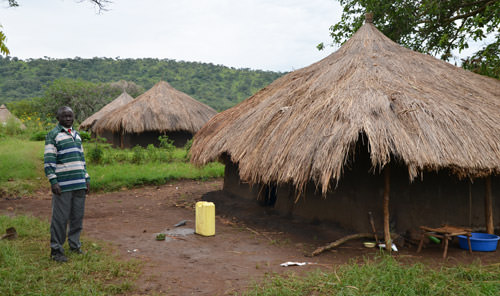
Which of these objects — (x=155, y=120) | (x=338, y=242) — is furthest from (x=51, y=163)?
(x=155, y=120)

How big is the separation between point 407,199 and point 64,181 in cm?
430

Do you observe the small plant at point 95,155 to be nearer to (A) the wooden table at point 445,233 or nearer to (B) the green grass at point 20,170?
(B) the green grass at point 20,170

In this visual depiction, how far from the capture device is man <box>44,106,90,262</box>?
4512 mm

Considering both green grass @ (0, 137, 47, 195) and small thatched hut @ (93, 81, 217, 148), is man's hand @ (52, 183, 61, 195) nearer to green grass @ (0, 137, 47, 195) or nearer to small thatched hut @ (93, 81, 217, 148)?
green grass @ (0, 137, 47, 195)

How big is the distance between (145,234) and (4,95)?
108 ft

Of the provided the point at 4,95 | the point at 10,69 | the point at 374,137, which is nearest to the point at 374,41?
the point at 374,137

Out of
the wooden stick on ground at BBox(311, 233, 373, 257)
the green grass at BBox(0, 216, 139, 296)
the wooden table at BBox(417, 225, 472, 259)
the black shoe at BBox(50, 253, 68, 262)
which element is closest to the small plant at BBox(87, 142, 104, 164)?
the green grass at BBox(0, 216, 139, 296)

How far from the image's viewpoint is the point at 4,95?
3325 cm

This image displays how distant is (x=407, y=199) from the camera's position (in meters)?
5.75

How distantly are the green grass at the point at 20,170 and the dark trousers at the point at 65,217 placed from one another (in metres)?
5.31

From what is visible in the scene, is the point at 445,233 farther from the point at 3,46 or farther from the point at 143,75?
the point at 143,75

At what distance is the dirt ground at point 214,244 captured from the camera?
4238 mm

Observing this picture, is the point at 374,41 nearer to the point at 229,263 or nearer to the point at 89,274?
the point at 229,263

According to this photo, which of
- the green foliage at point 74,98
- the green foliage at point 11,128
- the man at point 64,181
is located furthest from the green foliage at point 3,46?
the green foliage at point 74,98
